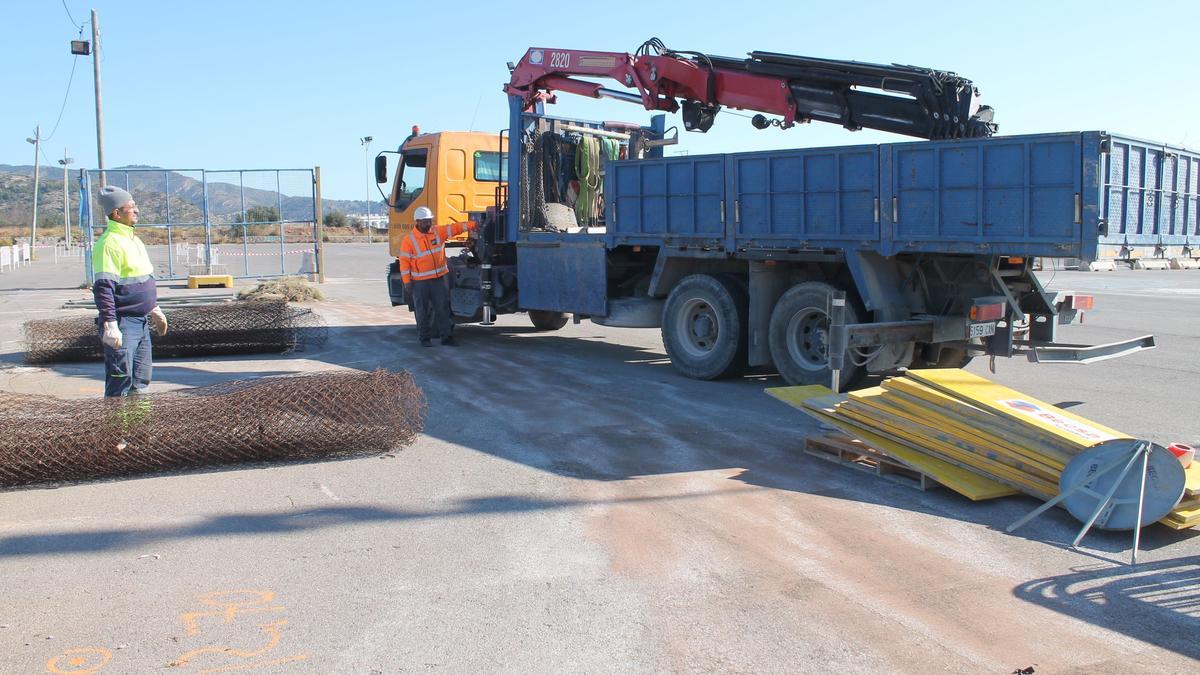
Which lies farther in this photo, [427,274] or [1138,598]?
[427,274]

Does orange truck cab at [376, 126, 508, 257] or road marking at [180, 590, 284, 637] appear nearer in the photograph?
road marking at [180, 590, 284, 637]

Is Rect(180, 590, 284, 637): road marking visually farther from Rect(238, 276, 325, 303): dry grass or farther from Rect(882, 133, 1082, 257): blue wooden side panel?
Rect(238, 276, 325, 303): dry grass

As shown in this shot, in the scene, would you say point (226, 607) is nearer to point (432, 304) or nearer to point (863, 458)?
point (863, 458)

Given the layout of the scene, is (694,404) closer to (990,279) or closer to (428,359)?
(990,279)

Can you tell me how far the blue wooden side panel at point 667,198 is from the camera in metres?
10.5

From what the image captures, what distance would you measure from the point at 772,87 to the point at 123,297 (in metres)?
7.05

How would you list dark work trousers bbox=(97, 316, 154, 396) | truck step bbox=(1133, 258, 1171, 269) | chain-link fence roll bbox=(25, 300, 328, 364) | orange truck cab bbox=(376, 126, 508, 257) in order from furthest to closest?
orange truck cab bbox=(376, 126, 508, 257), chain-link fence roll bbox=(25, 300, 328, 364), truck step bbox=(1133, 258, 1171, 269), dark work trousers bbox=(97, 316, 154, 396)

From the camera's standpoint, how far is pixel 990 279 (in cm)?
890

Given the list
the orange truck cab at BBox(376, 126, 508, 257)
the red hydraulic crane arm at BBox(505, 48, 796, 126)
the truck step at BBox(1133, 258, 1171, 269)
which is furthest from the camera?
the orange truck cab at BBox(376, 126, 508, 257)

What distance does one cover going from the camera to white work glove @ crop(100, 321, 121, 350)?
275 inches

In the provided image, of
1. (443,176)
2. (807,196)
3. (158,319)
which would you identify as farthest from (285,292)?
(807,196)

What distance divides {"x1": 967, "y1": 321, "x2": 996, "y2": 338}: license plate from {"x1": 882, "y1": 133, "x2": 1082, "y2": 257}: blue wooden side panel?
80 centimetres

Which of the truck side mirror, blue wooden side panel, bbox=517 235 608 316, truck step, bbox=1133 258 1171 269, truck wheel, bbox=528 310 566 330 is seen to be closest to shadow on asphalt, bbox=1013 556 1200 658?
truck step, bbox=1133 258 1171 269

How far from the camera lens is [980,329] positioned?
29.1ft
